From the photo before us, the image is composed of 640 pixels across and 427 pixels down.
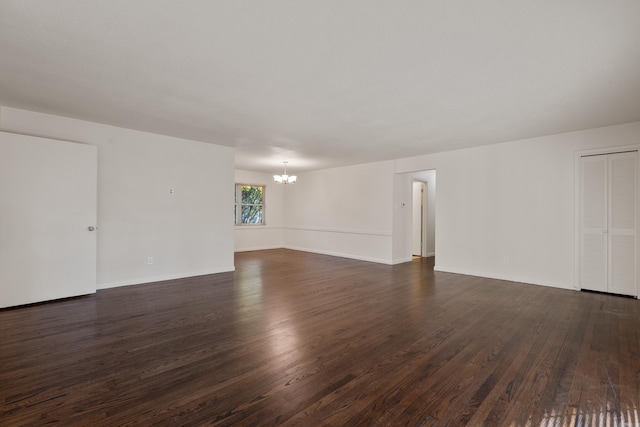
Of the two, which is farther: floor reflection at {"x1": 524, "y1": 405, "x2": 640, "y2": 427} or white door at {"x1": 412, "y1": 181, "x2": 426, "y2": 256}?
white door at {"x1": 412, "y1": 181, "x2": 426, "y2": 256}

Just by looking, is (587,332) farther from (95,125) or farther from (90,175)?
(95,125)

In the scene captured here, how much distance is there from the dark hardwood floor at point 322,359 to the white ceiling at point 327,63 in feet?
8.38

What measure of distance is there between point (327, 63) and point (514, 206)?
456 centimetres

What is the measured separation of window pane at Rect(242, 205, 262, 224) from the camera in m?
9.58

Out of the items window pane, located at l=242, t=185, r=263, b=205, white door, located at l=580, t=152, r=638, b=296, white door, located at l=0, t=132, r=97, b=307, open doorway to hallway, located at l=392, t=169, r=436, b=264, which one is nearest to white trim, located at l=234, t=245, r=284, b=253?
A: window pane, located at l=242, t=185, r=263, b=205

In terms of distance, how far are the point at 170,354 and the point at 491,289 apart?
4.62 metres

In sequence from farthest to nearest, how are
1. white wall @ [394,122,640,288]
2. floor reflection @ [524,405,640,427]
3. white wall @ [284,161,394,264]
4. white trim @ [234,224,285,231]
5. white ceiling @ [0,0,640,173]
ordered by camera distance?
white trim @ [234,224,285,231] → white wall @ [284,161,394,264] → white wall @ [394,122,640,288] → white ceiling @ [0,0,640,173] → floor reflection @ [524,405,640,427]

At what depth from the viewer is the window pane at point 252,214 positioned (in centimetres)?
958

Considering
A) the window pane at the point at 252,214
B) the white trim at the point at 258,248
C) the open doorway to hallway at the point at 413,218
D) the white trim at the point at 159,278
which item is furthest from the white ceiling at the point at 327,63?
the white trim at the point at 258,248

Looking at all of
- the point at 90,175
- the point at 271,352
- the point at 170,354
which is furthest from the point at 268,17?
the point at 90,175

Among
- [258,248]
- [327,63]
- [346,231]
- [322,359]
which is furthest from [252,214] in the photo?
[322,359]

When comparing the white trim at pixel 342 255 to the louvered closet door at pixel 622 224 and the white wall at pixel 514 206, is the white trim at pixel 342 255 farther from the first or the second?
the louvered closet door at pixel 622 224

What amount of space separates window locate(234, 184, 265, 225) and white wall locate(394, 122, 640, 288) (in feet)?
18.6

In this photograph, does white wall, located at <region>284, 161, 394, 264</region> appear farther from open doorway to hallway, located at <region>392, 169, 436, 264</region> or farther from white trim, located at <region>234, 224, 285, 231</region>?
white trim, located at <region>234, 224, 285, 231</region>
